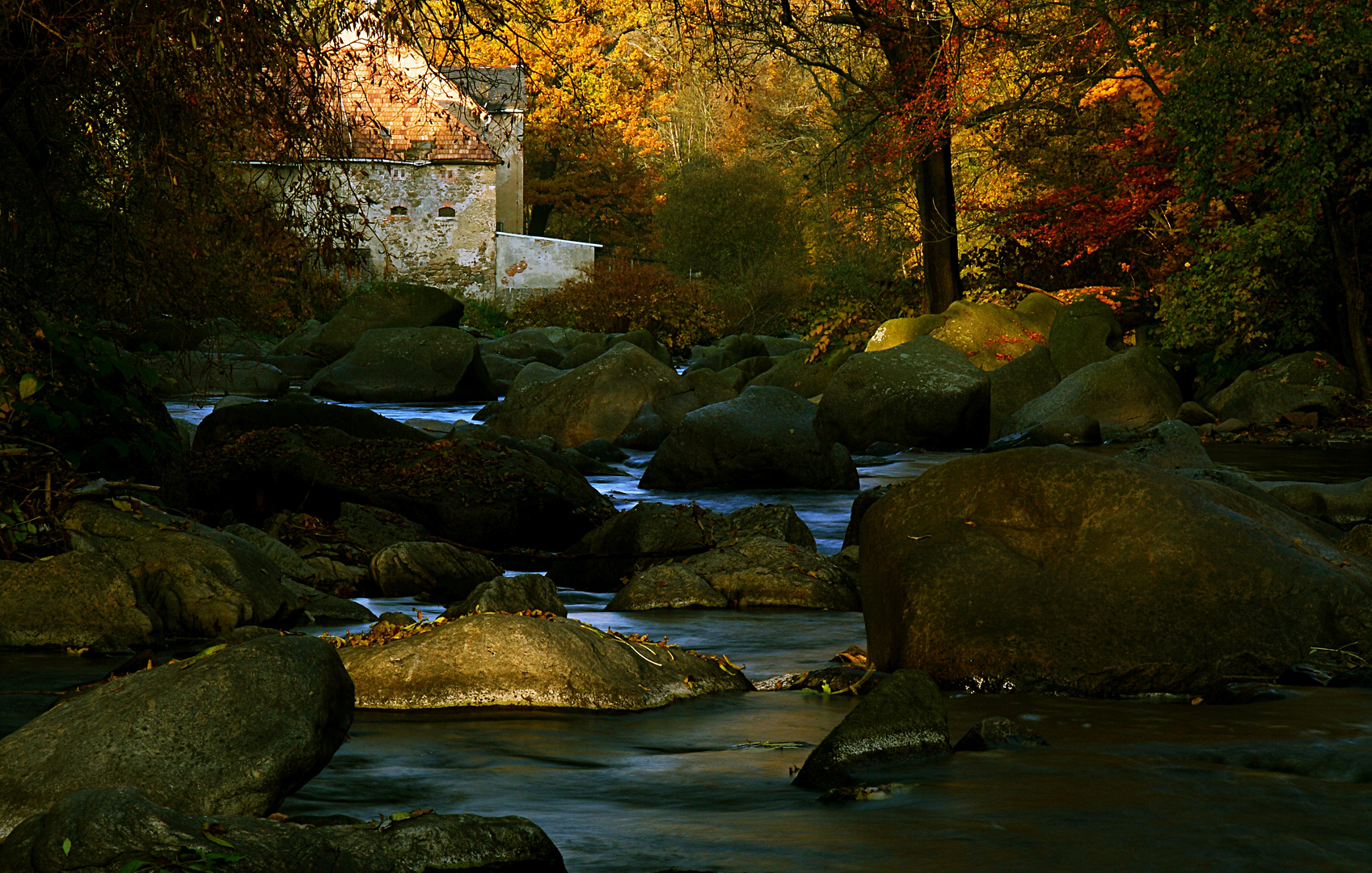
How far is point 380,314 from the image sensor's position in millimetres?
26703

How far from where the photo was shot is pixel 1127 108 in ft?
70.2

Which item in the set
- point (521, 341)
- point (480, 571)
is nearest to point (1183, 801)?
point (480, 571)

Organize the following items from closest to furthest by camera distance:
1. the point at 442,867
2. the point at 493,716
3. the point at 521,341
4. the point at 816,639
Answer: the point at 442,867, the point at 493,716, the point at 816,639, the point at 521,341

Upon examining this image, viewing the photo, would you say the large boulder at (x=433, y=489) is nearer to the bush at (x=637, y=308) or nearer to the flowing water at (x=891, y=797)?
the flowing water at (x=891, y=797)

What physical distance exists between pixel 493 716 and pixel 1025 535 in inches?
85.9

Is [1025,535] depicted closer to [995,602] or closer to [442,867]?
[995,602]

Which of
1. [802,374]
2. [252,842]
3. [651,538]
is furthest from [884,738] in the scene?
[802,374]

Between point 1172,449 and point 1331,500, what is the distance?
1.73 metres

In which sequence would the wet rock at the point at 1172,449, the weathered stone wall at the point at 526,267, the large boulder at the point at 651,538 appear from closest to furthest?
the large boulder at the point at 651,538 < the wet rock at the point at 1172,449 < the weathered stone wall at the point at 526,267

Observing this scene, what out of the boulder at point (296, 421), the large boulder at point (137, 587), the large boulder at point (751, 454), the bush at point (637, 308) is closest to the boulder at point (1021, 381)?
the large boulder at point (751, 454)

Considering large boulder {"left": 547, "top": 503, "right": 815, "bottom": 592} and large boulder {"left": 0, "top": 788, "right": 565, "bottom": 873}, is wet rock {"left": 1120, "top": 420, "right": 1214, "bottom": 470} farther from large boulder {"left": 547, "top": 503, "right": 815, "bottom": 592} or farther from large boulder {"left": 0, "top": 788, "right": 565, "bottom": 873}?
large boulder {"left": 0, "top": 788, "right": 565, "bottom": 873}

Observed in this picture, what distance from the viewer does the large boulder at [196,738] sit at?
304cm

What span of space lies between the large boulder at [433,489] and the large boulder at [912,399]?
21.6 feet

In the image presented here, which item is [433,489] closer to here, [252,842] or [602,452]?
[602,452]
